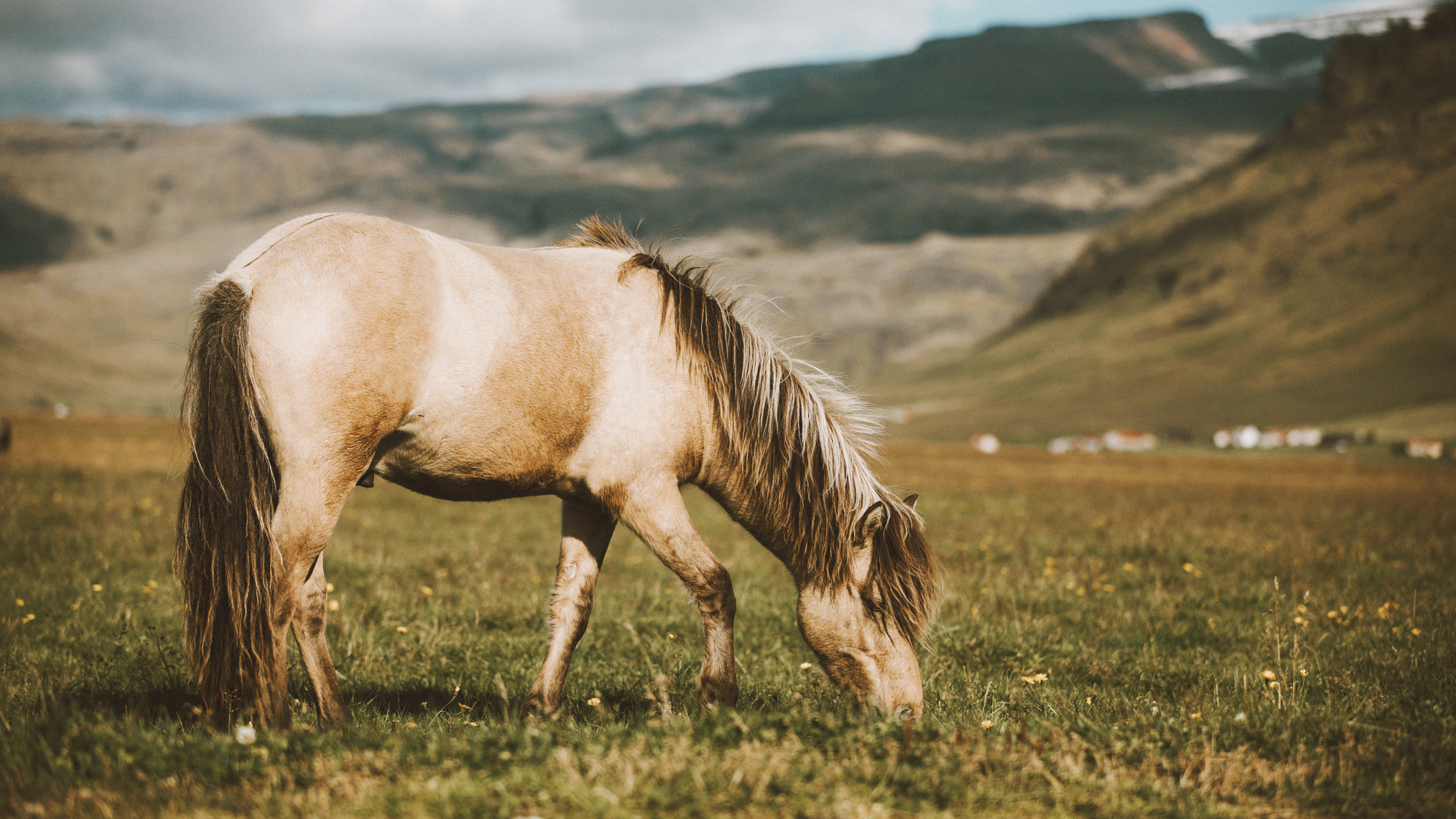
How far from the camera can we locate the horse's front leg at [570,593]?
19.8ft

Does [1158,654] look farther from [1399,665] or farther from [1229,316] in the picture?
[1229,316]

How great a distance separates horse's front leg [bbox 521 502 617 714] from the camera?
6.04 m

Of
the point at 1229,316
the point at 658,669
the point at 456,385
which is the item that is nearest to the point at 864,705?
the point at 658,669

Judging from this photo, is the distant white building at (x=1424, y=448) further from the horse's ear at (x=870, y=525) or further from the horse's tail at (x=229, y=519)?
the horse's tail at (x=229, y=519)

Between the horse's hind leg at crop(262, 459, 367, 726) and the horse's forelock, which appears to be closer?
the horse's hind leg at crop(262, 459, 367, 726)

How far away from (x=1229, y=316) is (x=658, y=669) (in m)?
162

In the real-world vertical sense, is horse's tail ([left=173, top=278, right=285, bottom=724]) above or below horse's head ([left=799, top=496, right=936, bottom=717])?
above

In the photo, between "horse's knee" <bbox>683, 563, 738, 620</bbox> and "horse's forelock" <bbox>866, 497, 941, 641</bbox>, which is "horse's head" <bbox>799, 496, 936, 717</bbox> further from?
"horse's knee" <bbox>683, 563, 738, 620</bbox>

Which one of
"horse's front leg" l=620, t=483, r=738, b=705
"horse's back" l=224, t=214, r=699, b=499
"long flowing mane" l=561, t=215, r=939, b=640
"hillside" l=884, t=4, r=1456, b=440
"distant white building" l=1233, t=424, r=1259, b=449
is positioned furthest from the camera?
"hillside" l=884, t=4, r=1456, b=440

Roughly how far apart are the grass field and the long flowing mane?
2.80 feet

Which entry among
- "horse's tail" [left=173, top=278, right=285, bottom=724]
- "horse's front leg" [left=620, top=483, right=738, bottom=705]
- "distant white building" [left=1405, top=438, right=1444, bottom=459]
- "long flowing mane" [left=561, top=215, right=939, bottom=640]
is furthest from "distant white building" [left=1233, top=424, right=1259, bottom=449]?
"horse's tail" [left=173, top=278, right=285, bottom=724]

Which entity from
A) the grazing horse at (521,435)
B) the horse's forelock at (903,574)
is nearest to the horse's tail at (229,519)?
the grazing horse at (521,435)

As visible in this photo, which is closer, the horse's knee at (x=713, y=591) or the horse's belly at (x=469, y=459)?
the horse's belly at (x=469, y=459)

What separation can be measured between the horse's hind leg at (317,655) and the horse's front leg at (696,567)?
1720 millimetres
